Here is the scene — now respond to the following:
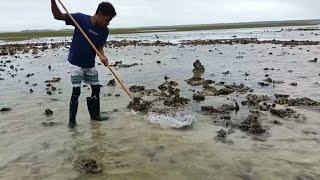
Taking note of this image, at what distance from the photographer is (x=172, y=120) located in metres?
10.9

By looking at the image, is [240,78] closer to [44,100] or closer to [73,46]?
[44,100]

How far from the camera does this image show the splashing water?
10.4 meters

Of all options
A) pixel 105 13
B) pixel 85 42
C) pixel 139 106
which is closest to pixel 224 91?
pixel 139 106

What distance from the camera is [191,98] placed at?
1412 cm

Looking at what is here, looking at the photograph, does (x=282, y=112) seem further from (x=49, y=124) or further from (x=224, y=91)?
(x=49, y=124)

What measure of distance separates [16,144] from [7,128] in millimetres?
1678

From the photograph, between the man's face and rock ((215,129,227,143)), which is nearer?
rock ((215,129,227,143))

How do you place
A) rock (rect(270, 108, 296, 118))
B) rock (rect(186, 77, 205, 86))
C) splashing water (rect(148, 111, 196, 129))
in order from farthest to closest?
rock (rect(186, 77, 205, 86)) < rock (rect(270, 108, 296, 118)) < splashing water (rect(148, 111, 196, 129))

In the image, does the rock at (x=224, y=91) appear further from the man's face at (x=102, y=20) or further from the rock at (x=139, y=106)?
the man's face at (x=102, y=20)

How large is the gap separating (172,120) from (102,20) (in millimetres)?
2958

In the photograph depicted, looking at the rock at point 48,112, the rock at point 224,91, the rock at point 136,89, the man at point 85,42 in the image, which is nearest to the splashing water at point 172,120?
the man at point 85,42

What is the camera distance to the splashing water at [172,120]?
10.4 metres

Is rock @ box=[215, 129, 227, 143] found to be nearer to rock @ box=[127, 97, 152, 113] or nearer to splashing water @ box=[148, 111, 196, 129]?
splashing water @ box=[148, 111, 196, 129]

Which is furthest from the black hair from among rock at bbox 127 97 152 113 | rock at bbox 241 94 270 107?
rock at bbox 241 94 270 107
